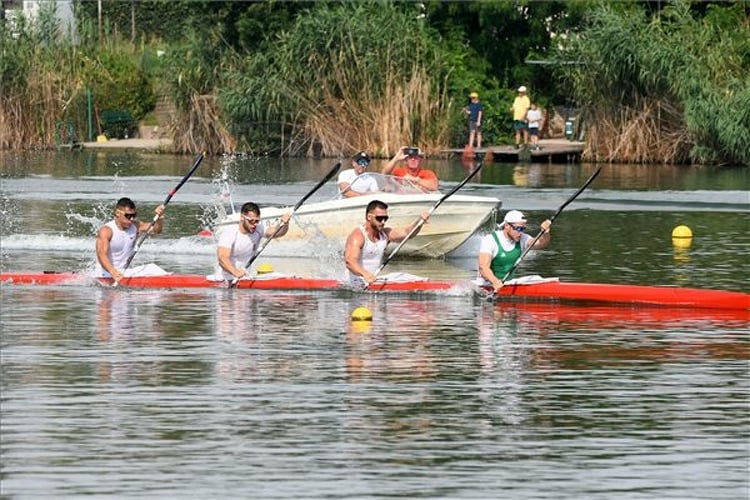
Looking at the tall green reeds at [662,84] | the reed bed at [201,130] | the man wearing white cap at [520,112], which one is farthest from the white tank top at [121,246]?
the reed bed at [201,130]

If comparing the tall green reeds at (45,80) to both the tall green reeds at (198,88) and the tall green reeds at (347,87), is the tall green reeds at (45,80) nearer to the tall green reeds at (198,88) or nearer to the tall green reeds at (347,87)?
the tall green reeds at (198,88)

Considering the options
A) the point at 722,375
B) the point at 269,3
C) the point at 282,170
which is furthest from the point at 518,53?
the point at 722,375

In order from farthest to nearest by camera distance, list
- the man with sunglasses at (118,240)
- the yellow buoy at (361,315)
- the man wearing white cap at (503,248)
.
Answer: the man with sunglasses at (118,240) → the man wearing white cap at (503,248) → the yellow buoy at (361,315)

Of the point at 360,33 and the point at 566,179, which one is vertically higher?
the point at 360,33

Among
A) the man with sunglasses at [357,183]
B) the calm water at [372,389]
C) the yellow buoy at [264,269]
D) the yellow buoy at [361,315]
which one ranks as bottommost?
the calm water at [372,389]

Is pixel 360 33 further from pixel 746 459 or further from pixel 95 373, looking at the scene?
pixel 746 459

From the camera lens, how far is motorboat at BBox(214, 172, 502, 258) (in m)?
28.7

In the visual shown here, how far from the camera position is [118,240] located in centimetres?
2552

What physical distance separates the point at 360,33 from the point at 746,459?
40.2 m

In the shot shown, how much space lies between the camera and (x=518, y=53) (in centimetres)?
6109

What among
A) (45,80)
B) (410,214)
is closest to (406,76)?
(45,80)

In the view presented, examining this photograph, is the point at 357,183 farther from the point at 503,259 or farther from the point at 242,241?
the point at 503,259

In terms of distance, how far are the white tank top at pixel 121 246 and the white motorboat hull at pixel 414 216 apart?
3.51 meters

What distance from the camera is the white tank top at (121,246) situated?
83.6 feet
